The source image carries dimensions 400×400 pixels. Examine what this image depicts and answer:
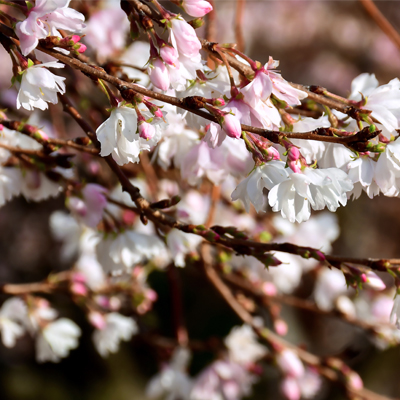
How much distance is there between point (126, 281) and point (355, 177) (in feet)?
2.97

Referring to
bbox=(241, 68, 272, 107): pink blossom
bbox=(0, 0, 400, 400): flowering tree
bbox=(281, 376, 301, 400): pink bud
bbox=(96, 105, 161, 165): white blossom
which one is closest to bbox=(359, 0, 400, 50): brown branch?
bbox=(0, 0, 400, 400): flowering tree

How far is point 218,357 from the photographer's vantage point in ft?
4.50

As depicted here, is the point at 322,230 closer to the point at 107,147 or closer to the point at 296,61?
the point at 107,147

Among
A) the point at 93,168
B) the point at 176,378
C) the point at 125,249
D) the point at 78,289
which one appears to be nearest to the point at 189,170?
the point at 125,249

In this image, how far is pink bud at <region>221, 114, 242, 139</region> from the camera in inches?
20.4

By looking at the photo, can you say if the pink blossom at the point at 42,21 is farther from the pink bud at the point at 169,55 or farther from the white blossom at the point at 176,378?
the white blossom at the point at 176,378

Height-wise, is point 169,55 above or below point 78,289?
above

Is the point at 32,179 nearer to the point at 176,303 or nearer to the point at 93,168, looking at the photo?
the point at 93,168

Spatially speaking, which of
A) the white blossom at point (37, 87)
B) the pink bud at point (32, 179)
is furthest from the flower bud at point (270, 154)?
the pink bud at point (32, 179)

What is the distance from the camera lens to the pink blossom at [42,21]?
524mm

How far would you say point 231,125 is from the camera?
52 cm

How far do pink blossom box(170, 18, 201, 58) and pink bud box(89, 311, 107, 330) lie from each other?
89cm

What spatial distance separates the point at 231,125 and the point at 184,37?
15 centimetres

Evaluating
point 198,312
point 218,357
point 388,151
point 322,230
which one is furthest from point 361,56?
point 388,151
